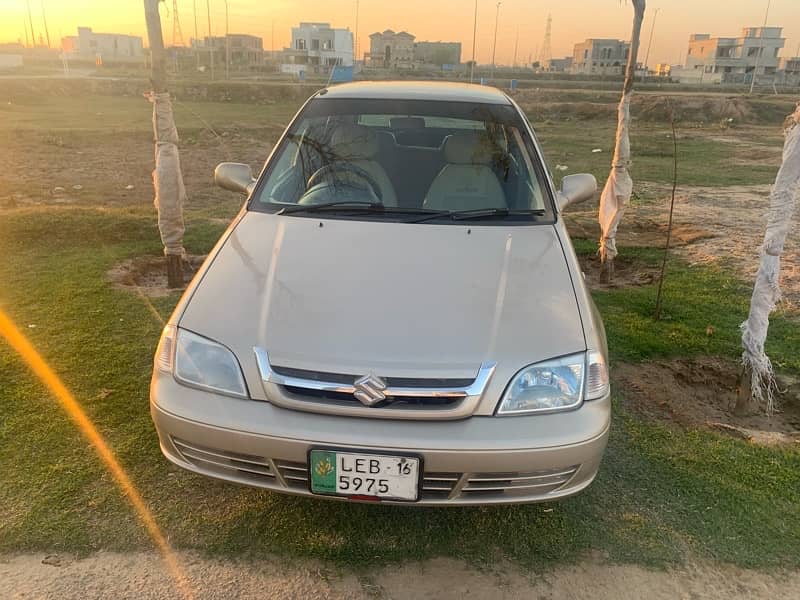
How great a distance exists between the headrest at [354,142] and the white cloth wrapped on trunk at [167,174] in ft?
6.05

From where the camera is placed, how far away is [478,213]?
9.71ft

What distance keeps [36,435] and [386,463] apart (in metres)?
2.06

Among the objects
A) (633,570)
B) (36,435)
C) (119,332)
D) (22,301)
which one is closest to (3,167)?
(22,301)

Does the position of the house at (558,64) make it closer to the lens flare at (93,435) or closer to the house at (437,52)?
the house at (437,52)

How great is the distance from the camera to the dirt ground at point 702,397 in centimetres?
338

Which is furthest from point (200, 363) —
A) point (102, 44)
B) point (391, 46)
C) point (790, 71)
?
point (102, 44)

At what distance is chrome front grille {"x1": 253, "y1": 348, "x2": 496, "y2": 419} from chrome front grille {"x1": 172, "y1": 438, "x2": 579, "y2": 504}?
0.21m

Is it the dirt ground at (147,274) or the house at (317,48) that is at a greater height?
the house at (317,48)

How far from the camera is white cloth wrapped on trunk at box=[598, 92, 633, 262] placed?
529cm

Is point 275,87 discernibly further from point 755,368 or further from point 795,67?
point 795,67

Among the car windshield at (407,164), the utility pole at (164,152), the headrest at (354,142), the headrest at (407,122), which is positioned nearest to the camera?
the car windshield at (407,164)

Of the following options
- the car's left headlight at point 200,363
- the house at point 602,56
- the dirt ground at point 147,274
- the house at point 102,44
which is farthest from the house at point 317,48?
the car's left headlight at point 200,363

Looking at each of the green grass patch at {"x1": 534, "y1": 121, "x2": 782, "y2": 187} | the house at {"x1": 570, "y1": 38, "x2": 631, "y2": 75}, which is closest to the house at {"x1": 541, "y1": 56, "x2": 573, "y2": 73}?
the house at {"x1": 570, "y1": 38, "x2": 631, "y2": 75}

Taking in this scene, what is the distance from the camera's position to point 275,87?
38.4 meters
